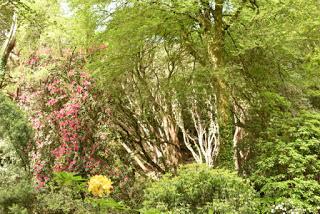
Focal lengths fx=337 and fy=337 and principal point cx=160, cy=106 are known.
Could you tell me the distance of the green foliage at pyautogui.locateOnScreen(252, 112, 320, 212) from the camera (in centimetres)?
577

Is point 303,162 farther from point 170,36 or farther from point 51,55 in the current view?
point 51,55

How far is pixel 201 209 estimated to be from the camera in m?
4.77

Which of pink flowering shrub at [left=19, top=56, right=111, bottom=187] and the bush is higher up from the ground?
pink flowering shrub at [left=19, top=56, right=111, bottom=187]

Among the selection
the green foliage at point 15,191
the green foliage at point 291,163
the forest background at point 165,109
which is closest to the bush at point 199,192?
the forest background at point 165,109

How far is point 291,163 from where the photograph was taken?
604cm

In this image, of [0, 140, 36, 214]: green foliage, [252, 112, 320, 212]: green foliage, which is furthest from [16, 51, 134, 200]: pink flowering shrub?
[252, 112, 320, 212]: green foliage

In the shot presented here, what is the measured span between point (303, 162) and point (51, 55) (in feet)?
21.8

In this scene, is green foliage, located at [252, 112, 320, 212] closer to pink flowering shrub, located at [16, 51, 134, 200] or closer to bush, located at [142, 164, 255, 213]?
bush, located at [142, 164, 255, 213]

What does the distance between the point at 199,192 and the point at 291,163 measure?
6.89ft

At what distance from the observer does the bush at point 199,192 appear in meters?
4.79

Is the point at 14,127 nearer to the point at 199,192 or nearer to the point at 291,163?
the point at 199,192

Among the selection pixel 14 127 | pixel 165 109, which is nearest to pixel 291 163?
pixel 165 109

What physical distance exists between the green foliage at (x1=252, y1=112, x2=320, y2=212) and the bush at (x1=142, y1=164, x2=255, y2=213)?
3.78 ft

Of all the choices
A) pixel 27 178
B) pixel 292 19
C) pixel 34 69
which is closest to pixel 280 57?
pixel 292 19
